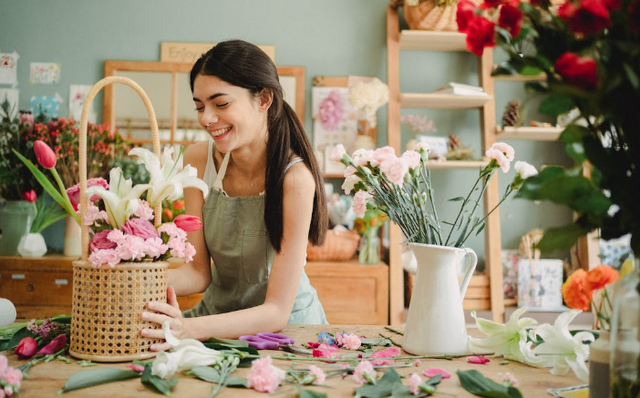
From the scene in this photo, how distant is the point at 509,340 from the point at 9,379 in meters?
0.90

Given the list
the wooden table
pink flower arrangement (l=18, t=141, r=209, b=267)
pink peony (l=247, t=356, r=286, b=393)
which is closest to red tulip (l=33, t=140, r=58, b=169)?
pink flower arrangement (l=18, t=141, r=209, b=267)

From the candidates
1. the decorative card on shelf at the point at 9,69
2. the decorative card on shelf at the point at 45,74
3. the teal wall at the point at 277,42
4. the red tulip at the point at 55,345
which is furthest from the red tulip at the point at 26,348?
the decorative card on shelf at the point at 9,69

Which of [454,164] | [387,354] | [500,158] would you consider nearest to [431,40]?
[454,164]

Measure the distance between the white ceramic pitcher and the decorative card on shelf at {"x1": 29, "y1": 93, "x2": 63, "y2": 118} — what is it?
301 cm

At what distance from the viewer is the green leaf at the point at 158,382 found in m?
0.79

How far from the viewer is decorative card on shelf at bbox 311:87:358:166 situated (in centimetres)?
325

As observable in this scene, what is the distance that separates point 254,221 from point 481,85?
2112mm

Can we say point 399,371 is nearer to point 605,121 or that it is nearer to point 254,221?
point 605,121

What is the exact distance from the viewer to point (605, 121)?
0.65 metres

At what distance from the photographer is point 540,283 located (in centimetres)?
297

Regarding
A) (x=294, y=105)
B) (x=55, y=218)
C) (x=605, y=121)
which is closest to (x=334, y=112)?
(x=294, y=105)

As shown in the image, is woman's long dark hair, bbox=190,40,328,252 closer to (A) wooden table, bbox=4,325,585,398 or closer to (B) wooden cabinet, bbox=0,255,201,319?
(A) wooden table, bbox=4,325,585,398

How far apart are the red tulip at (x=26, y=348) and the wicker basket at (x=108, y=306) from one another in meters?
0.08

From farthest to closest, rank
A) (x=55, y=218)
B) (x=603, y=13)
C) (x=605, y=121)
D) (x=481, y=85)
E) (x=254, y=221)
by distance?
(x=481, y=85)
(x=55, y=218)
(x=254, y=221)
(x=605, y=121)
(x=603, y=13)
